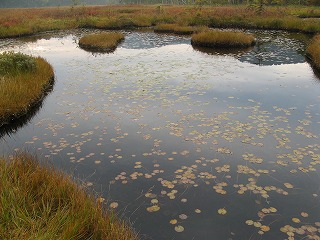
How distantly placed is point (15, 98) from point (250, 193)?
9.61 m

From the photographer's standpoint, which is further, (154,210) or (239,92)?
(239,92)

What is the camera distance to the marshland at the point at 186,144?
5.85 metres

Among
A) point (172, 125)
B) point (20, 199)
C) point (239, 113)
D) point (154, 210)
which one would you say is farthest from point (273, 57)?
point (20, 199)

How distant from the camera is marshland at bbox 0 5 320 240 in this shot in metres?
5.85

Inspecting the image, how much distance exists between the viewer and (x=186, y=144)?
28.7 feet

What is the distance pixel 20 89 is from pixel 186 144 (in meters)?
7.60

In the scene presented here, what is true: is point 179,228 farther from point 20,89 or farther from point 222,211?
point 20,89

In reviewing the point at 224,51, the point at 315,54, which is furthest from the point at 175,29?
the point at 315,54

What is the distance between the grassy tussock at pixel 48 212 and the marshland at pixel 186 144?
9 cm

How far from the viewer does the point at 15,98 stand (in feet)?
37.9

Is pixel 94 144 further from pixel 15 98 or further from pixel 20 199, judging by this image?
pixel 15 98

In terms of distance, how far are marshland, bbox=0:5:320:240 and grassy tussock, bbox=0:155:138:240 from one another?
0.09m

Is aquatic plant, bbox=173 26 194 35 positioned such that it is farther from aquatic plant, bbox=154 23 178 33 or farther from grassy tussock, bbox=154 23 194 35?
aquatic plant, bbox=154 23 178 33

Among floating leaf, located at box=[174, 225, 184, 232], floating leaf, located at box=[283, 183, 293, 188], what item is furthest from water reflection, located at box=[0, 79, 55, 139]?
floating leaf, located at box=[283, 183, 293, 188]
